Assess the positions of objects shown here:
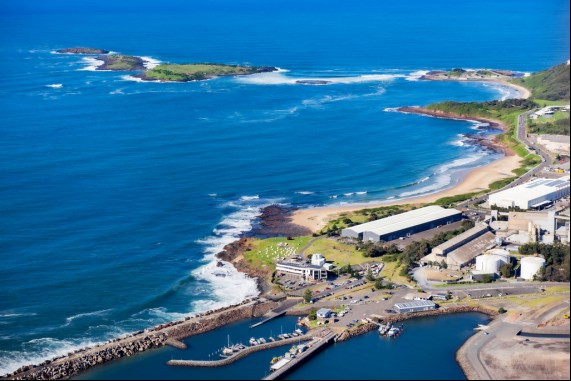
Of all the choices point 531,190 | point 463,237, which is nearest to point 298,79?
point 531,190

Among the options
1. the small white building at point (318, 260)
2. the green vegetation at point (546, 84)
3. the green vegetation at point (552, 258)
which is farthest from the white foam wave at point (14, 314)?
the green vegetation at point (546, 84)

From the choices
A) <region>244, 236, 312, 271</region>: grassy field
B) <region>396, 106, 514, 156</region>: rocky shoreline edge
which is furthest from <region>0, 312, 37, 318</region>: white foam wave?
<region>396, 106, 514, 156</region>: rocky shoreline edge

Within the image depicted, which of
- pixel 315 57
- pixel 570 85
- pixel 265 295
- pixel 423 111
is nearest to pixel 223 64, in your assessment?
pixel 315 57

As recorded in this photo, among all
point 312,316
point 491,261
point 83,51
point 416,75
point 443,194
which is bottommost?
point 312,316

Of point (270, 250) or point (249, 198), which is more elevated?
point (249, 198)

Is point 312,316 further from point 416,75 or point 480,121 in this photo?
point 416,75

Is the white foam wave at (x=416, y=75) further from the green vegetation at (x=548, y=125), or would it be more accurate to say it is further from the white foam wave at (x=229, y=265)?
the white foam wave at (x=229, y=265)

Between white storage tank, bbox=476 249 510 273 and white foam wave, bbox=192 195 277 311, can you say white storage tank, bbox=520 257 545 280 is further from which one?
white foam wave, bbox=192 195 277 311
